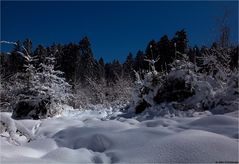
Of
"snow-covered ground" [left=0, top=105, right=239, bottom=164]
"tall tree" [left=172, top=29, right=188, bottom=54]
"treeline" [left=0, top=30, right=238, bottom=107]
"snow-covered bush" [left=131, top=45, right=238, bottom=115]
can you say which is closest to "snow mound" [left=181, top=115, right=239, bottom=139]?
"snow-covered ground" [left=0, top=105, right=239, bottom=164]

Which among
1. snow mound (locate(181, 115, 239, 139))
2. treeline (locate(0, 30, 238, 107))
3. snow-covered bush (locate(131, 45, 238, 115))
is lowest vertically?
snow mound (locate(181, 115, 239, 139))

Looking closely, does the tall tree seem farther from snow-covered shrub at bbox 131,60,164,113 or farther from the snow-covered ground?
the snow-covered ground

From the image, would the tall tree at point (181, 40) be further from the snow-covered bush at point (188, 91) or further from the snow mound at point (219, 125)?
the snow mound at point (219, 125)

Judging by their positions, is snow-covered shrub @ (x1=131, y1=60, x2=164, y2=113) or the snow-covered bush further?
snow-covered shrub @ (x1=131, y1=60, x2=164, y2=113)

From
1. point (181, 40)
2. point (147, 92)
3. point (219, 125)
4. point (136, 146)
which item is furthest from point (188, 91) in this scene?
point (181, 40)

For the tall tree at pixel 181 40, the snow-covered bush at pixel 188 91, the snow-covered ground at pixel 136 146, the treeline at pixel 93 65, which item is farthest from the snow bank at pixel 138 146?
the tall tree at pixel 181 40

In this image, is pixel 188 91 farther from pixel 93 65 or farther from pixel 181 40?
pixel 93 65

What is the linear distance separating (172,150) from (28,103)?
5.51 meters

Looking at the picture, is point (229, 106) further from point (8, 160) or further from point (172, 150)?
point (8, 160)

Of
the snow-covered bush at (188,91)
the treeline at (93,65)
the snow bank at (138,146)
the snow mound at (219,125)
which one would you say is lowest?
the snow bank at (138,146)

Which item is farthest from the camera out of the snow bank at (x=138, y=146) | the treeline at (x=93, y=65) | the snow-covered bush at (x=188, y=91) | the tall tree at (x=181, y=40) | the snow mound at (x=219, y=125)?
the tall tree at (x=181, y=40)

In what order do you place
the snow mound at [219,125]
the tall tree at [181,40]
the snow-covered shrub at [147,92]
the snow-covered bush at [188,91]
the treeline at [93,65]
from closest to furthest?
the snow mound at [219,125], the snow-covered bush at [188,91], the snow-covered shrub at [147,92], the treeline at [93,65], the tall tree at [181,40]

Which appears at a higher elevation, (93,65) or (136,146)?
(93,65)

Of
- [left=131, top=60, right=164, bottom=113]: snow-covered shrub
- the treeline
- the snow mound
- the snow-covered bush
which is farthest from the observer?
the treeline
